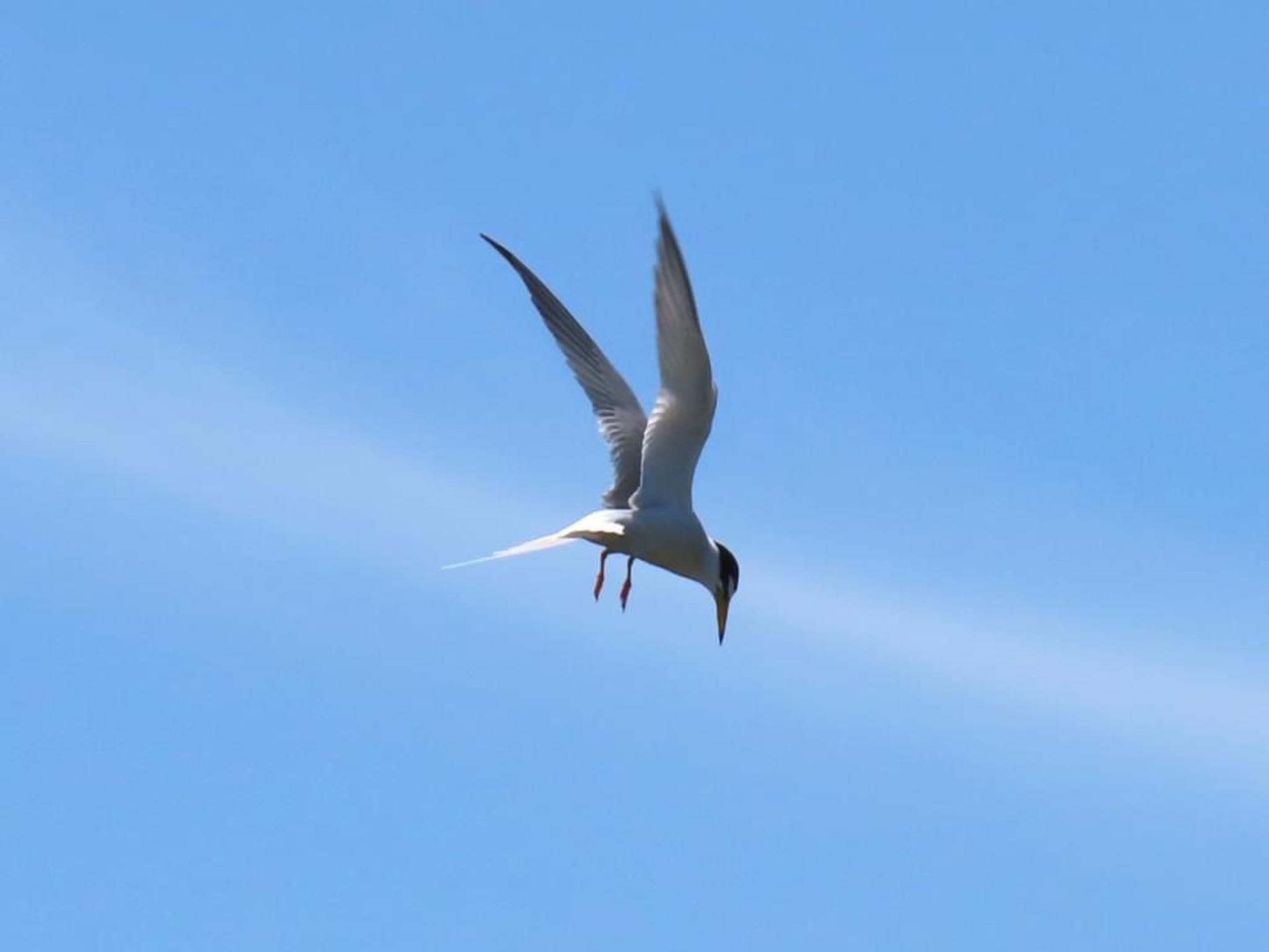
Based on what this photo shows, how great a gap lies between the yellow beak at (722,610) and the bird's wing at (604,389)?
43.0 inches

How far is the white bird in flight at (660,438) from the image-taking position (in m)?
18.9

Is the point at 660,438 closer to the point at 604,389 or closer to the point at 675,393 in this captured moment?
the point at 675,393

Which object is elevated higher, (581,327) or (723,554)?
(581,327)

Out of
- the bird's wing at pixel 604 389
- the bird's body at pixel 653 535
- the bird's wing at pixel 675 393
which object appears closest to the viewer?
the bird's wing at pixel 675 393

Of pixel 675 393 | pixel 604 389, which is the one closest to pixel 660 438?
pixel 675 393

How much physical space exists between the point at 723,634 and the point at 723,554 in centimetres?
70

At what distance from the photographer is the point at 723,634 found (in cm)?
2117

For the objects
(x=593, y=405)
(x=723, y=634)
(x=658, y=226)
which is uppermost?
(x=658, y=226)

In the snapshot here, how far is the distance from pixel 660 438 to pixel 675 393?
57cm

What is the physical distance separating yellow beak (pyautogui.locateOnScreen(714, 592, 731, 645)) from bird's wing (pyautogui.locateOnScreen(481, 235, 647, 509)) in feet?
3.58

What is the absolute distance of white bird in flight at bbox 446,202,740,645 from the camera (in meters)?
18.9

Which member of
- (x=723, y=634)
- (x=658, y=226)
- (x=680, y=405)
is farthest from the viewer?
(x=723, y=634)

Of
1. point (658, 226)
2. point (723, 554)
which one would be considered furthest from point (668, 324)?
point (723, 554)

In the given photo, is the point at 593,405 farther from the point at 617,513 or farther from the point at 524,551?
the point at 524,551
